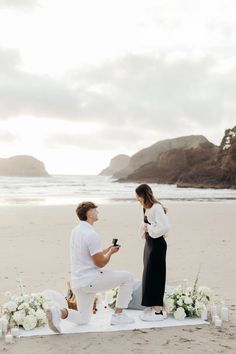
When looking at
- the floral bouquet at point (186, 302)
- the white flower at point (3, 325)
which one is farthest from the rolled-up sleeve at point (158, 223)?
the white flower at point (3, 325)

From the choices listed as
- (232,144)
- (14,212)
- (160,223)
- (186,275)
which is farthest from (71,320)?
(232,144)

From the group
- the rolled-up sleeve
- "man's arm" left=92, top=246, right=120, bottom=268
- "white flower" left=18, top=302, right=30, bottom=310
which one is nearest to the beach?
"white flower" left=18, top=302, right=30, bottom=310

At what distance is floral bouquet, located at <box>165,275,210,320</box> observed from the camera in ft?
23.3

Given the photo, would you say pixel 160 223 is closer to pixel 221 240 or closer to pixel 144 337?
pixel 144 337

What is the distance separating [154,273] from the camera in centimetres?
698

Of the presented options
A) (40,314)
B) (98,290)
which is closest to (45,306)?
(40,314)

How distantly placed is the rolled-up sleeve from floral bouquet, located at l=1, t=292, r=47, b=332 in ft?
5.76

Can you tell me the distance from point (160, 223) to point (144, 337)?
1.49 metres

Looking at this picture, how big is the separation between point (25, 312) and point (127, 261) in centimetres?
521

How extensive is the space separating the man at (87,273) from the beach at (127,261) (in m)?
0.31

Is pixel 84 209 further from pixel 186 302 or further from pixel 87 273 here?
pixel 186 302

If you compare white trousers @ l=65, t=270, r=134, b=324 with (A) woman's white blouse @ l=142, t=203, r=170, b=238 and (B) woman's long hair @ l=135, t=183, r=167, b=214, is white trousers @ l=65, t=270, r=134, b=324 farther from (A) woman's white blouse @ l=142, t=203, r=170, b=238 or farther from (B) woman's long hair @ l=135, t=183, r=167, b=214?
(B) woman's long hair @ l=135, t=183, r=167, b=214

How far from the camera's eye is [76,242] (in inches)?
254

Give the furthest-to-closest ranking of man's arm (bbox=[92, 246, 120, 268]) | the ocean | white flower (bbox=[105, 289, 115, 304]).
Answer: the ocean, white flower (bbox=[105, 289, 115, 304]), man's arm (bbox=[92, 246, 120, 268])
